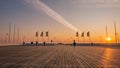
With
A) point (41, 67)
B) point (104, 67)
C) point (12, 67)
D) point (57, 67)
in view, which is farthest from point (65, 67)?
point (12, 67)

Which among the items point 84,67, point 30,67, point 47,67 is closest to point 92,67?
point 84,67

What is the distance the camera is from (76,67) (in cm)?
1377

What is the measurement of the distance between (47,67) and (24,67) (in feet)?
5.00

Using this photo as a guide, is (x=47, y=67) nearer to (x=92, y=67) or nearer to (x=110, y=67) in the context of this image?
(x=92, y=67)

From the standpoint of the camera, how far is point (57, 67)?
539 inches

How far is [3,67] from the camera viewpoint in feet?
43.5

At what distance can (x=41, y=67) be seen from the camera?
1356 centimetres

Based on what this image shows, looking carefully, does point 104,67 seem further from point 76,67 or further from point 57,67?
point 57,67

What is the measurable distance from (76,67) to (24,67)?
349 cm

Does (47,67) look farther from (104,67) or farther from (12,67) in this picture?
(104,67)

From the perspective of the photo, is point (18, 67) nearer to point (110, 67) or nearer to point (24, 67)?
point (24, 67)

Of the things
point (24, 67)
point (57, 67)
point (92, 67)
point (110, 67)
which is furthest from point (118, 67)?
point (24, 67)

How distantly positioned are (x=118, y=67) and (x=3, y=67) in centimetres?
771

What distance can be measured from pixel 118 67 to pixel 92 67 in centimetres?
178
